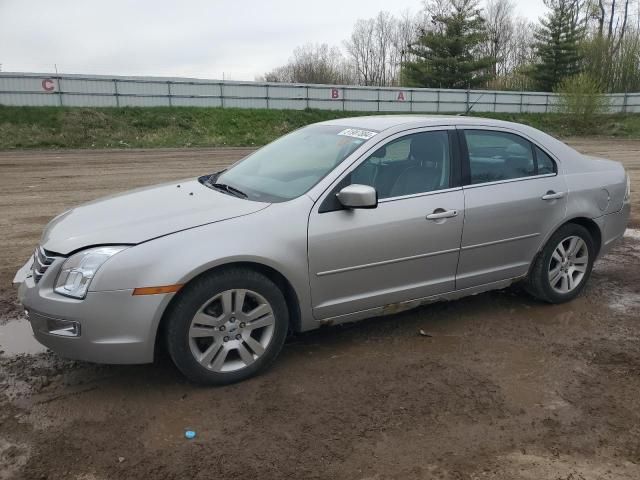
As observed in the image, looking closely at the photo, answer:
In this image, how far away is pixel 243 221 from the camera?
3.50 metres

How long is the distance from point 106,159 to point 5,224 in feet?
38.1

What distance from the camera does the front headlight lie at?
317cm

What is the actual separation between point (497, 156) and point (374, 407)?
2363 mm

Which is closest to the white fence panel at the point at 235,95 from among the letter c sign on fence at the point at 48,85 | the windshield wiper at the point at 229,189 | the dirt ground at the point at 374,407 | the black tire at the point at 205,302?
the letter c sign on fence at the point at 48,85

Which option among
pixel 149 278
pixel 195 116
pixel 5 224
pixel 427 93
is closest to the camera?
pixel 149 278

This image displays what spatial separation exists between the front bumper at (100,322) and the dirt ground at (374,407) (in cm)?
35

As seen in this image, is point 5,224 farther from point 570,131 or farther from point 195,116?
point 570,131

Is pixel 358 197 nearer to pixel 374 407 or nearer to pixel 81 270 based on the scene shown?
pixel 374 407

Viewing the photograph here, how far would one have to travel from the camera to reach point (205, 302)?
3.35 metres

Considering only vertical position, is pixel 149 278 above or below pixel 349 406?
above

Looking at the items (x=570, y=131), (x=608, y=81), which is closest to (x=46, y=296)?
(x=570, y=131)

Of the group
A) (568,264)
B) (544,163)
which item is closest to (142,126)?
(544,163)

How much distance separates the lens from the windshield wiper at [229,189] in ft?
13.1

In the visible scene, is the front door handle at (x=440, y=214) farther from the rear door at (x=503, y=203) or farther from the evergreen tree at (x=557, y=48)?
the evergreen tree at (x=557, y=48)
